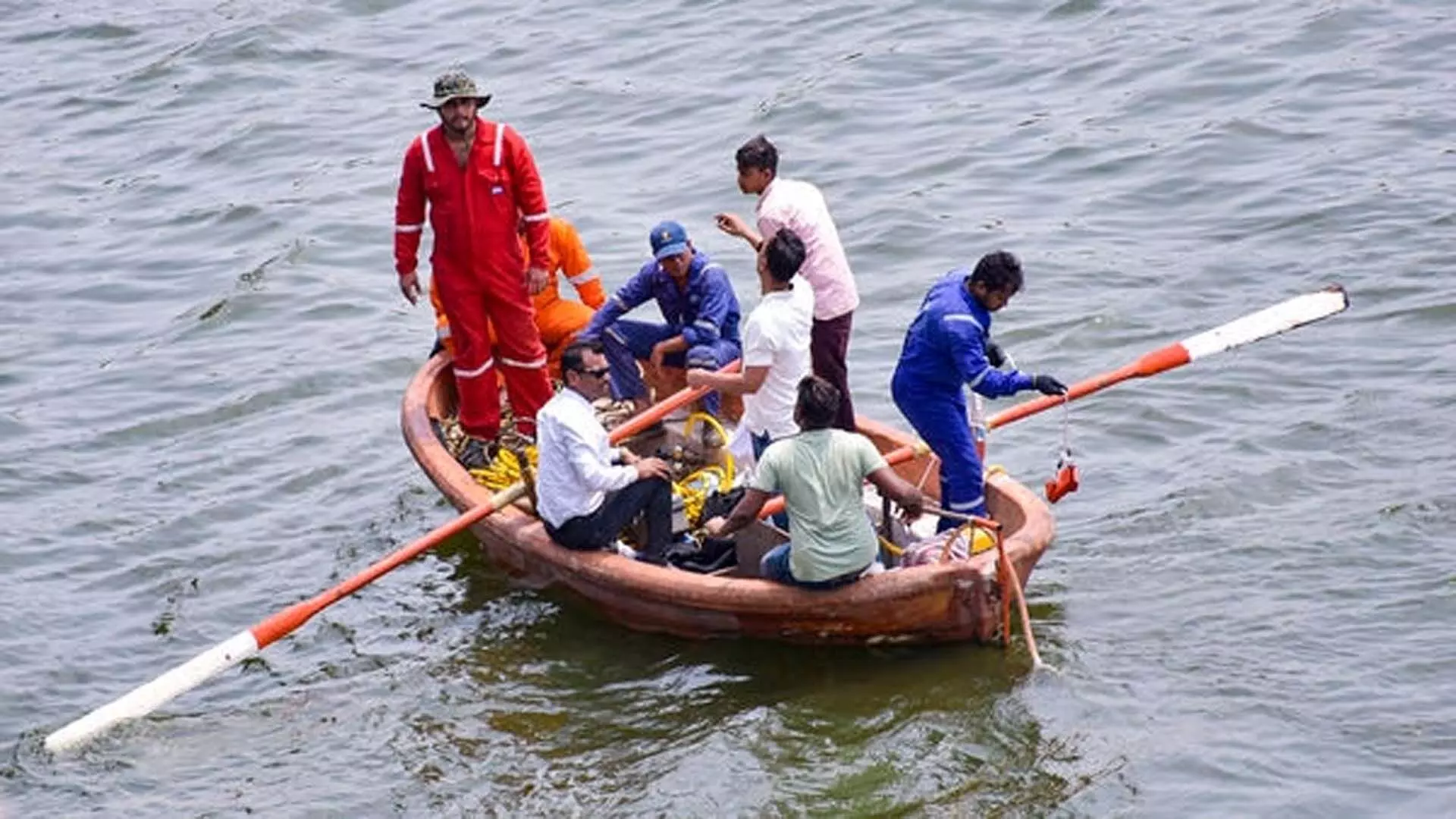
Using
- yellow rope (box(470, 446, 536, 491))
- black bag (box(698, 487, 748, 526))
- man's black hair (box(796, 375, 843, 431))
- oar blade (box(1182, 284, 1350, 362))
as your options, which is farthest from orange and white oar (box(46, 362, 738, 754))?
oar blade (box(1182, 284, 1350, 362))

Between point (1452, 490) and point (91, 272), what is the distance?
37.4ft

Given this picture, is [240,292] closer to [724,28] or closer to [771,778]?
[724,28]

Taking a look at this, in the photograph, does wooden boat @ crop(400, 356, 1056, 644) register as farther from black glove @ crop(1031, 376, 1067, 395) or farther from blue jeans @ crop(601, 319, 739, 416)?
blue jeans @ crop(601, 319, 739, 416)

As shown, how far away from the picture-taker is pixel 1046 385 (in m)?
10.9

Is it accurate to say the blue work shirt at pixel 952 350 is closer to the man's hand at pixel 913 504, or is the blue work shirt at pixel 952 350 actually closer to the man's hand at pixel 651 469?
the man's hand at pixel 913 504

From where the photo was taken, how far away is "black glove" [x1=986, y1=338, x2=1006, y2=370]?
1138 cm

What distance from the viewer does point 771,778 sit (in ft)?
35.2

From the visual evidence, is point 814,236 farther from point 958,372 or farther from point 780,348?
point 958,372

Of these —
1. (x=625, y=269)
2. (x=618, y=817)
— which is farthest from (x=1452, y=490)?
(x=625, y=269)

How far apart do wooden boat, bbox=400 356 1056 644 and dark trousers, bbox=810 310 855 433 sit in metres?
0.50

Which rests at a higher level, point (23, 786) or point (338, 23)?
point (338, 23)

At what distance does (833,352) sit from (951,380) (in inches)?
40.5

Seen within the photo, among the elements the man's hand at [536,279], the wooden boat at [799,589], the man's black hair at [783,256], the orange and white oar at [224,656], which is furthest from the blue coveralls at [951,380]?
the man's hand at [536,279]

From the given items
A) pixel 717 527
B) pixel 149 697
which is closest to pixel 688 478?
pixel 717 527
